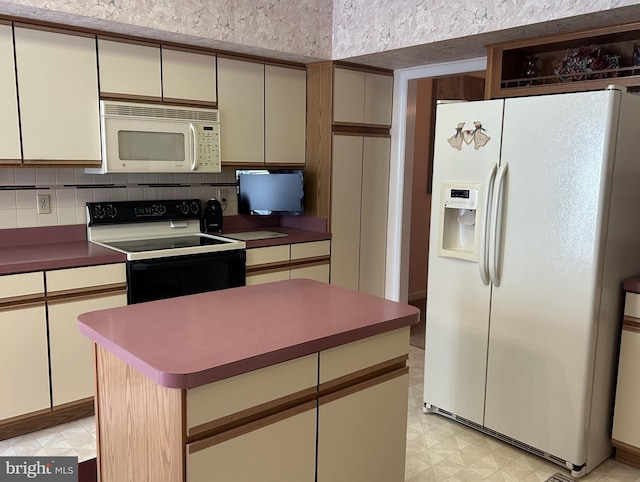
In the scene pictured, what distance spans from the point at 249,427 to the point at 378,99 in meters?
3.15

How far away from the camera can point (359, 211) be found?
4.20 metres

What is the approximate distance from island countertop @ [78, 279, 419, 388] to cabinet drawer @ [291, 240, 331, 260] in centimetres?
158

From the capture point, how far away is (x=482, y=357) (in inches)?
110

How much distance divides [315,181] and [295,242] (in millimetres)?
553

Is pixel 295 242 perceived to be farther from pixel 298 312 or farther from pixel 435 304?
pixel 298 312

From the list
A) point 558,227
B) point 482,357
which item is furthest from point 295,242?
point 558,227

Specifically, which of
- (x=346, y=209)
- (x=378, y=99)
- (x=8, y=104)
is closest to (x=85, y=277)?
(x=8, y=104)

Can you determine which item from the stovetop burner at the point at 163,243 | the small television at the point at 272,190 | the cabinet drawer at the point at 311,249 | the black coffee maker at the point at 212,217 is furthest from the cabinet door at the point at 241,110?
the cabinet drawer at the point at 311,249

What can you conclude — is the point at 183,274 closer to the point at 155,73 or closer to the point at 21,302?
the point at 21,302

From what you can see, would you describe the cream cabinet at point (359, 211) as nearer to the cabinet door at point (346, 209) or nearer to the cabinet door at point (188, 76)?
the cabinet door at point (346, 209)

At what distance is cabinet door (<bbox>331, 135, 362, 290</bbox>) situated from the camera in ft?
13.1

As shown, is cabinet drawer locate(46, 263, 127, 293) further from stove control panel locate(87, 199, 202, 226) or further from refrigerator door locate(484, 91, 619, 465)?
refrigerator door locate(484, 91, 619, 465)

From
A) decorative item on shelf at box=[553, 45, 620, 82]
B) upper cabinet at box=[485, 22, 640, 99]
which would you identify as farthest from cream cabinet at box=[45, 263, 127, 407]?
decorative item on shelf at box=[553, 45, 620, 82]

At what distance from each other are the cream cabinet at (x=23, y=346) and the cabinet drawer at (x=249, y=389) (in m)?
1.66
